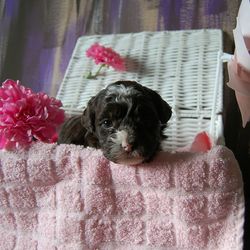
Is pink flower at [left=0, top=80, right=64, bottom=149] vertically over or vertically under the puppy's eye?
under

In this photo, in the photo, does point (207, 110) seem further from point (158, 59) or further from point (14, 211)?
point (14, 211)

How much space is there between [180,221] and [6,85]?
0.67 meters

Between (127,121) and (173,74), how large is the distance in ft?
2.68

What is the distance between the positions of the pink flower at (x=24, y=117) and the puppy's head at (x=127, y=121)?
0.43 ft

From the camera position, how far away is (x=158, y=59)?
6.56 ft

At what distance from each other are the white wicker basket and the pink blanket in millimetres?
431

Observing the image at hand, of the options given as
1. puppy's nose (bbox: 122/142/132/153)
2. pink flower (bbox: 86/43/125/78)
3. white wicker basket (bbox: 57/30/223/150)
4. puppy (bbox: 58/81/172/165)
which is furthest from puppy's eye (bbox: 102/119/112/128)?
pink flower (bbox: 86/43/125/78)

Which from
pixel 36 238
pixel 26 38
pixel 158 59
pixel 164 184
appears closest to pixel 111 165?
pixel 164 184

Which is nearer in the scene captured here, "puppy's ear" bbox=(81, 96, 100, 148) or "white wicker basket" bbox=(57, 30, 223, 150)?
"puppy's ear" bbox=(81, 96, 100, 148)

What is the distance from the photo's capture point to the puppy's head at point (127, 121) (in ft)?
3.55

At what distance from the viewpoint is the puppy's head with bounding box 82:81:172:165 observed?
1082mm

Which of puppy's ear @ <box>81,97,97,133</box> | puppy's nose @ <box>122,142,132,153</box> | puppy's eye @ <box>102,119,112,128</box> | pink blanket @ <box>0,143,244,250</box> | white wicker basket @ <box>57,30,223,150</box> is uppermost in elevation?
puppy's nose @ <box>122,142,132,153</box>

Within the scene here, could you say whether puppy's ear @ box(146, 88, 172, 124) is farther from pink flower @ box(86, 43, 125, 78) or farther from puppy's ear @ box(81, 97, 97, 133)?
pink flower @ box(86, 43, 125, 78)

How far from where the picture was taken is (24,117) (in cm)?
126
